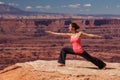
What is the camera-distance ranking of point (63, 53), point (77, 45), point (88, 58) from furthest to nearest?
point (63, 53) → point (88, 58) → point (77, 45)

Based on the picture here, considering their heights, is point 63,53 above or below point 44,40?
above

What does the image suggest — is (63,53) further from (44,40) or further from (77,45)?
(44,40)

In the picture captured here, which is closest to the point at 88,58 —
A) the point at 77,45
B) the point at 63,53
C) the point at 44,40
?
the point at 77,45

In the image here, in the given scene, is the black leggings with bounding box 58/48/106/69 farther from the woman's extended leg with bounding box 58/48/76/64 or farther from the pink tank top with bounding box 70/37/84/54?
the pink tank top with bounding box 70/37/84/54

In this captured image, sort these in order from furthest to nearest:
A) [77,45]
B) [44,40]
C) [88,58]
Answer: [44,40] < [88,58] < [77,45]

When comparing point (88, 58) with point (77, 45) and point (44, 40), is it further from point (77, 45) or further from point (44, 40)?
point (44, 40)

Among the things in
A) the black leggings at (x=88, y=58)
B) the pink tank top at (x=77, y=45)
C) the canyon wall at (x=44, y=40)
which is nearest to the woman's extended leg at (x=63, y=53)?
the black leggings at (x=88, y=58)

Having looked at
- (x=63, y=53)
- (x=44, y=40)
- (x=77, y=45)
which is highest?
(x=77, y=45)

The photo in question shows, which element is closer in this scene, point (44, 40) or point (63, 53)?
point (63, 53)

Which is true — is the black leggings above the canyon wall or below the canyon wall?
above

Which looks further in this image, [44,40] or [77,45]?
A: [44,40]

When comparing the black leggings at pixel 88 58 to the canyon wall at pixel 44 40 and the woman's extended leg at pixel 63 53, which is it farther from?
the canyon wall at pixel 44 40

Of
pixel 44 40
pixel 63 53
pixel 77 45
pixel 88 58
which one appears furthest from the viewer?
pixel 44 40

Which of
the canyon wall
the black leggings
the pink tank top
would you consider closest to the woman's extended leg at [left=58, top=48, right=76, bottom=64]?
the black leggings
